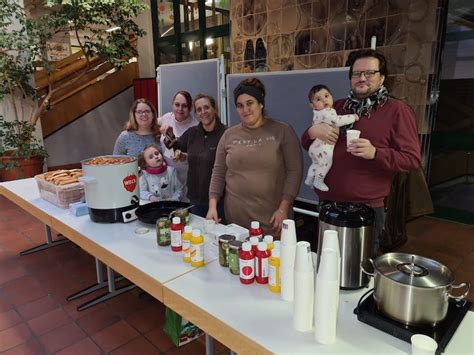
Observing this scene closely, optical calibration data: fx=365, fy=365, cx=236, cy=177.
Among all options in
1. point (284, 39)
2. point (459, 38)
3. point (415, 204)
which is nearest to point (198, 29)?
point (284, 39)

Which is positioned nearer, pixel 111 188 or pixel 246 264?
pixel 246 264

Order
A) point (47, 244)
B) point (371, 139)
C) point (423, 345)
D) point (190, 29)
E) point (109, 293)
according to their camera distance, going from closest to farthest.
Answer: point (423, 345) → point (371, 139) → point (109, 293) → point (47, 244) → point (190, 29)

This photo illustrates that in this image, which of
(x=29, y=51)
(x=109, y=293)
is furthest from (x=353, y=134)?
(x=29, y=51)

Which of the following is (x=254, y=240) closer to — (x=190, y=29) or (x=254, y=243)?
(x=254, y=243)

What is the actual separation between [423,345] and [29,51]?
228 inches

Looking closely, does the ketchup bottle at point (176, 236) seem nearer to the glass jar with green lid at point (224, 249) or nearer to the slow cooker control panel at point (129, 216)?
the glass jar with green lid at point (224, 249)

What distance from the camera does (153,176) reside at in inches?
91.8

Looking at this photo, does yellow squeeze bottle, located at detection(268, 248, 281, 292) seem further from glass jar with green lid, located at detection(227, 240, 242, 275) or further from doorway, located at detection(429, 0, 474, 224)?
doorway, located at detection(429, 0, 474, 224)

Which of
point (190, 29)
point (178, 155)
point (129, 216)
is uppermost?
point (190, 29)

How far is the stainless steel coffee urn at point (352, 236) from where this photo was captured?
1.15 m

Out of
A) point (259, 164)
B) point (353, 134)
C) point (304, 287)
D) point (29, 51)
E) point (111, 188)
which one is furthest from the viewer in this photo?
point (29, 51)

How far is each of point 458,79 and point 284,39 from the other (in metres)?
2.00

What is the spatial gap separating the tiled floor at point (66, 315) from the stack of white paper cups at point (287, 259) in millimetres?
1027

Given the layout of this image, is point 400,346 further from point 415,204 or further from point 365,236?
point 415,204
